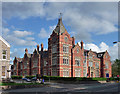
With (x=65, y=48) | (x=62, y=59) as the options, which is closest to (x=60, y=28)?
(x=65, y=48)

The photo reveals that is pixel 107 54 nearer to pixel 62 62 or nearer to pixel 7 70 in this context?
pixel 62 62

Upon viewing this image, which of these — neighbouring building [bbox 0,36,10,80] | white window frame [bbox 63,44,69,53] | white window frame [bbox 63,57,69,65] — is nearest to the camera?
neighbouring building [bbox 0,36,10,80]

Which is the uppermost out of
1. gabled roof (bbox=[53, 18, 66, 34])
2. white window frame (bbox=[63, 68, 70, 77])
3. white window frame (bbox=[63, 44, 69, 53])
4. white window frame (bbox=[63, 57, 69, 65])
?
gabled roof (bbox=[53, 18, 66, 34])

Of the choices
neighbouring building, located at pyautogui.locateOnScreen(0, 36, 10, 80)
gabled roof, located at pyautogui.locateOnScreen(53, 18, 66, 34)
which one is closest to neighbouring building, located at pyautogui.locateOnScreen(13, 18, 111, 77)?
gabled roof, located at pyautogui.locateOnScreen(53, 18, 66, 34)

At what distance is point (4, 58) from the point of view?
33.5m

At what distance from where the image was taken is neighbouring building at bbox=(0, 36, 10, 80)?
32562 millimetres

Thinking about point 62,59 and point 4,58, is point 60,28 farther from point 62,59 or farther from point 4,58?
point 4,58

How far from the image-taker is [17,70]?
7738 centimetres

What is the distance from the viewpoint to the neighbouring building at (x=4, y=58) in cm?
3256

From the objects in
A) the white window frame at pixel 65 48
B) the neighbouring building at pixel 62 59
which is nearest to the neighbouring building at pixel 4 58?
the neighbouring building at pixel 62 59

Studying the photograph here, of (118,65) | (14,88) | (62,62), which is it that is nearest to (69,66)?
(62,62)

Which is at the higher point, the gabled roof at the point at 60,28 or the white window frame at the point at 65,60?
the gabled roof at the point at 60,28

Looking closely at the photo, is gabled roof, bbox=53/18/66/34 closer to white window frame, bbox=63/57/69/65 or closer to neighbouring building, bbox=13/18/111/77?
neighbouring building, bbox=13/18/111/77

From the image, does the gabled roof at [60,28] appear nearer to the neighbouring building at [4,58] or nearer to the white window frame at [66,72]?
the white window frame at [66,72]
